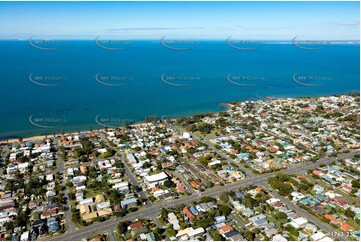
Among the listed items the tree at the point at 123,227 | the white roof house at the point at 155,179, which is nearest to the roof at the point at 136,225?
the tree at the point at 123,227

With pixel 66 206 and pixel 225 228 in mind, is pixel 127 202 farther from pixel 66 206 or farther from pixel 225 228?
pixel 225 228

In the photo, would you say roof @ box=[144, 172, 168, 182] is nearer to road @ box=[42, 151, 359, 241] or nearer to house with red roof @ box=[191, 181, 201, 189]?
house with red roof @ box=[191, 181, 201, 189]

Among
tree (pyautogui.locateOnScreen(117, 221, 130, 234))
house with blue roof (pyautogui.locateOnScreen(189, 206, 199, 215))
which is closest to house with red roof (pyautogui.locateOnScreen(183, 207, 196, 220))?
house with blue roof (pyautogui.locateOnScreen(189, 206, 199, 215))

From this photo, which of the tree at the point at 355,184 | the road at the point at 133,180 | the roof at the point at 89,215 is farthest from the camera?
the tree at the point at 355,184

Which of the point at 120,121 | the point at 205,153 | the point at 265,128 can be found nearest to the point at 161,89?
the point at 120,121

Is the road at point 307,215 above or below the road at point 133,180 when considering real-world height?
below

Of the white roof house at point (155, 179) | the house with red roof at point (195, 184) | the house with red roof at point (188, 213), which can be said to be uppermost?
the white roof house at point (155, 179)

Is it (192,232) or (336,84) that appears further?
(336,84)

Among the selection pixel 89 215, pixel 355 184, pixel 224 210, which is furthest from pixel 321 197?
pixel 89 215

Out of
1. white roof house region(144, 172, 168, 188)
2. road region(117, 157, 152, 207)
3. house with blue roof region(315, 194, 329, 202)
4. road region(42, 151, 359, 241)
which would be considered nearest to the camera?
road region(42, 151, 359, 241)

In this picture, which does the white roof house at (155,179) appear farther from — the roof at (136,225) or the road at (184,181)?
the roof at (136,225)

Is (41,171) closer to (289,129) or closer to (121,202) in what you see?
(121,202)
